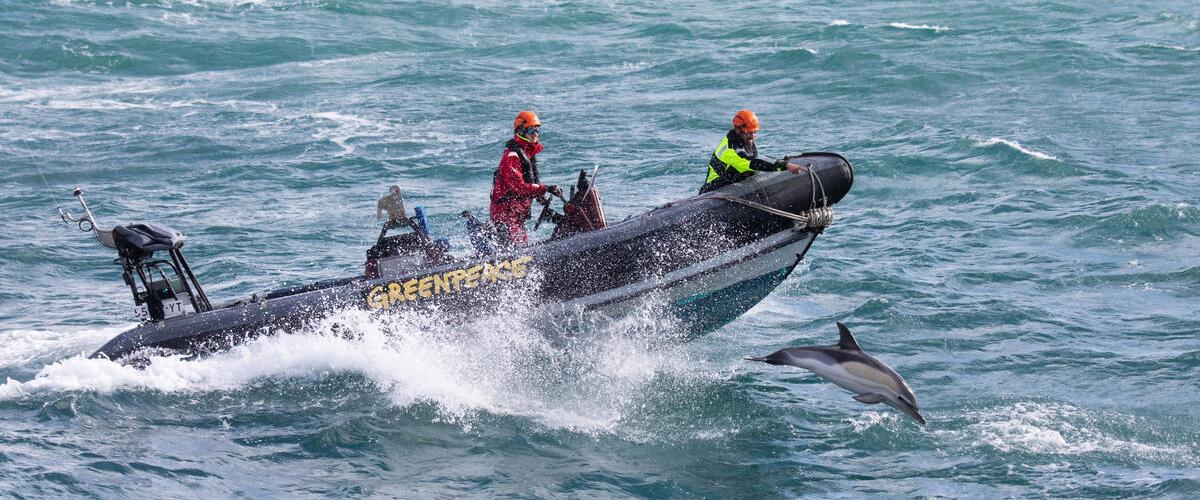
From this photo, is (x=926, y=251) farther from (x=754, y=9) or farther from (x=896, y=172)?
(x=754, y=9)

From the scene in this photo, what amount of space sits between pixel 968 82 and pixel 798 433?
18.0m

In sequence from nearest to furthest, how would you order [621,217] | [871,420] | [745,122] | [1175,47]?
1. [871,420]
2. [745,122]
3. [621,217]
4. [1175,47]

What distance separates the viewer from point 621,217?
18297 millimetres

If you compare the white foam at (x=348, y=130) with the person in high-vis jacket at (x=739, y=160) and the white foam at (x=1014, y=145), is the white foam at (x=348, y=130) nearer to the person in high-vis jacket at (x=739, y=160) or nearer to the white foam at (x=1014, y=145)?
the white foam at (x=1014, y=145)

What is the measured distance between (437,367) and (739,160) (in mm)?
3707

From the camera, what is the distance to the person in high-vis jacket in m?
12.9

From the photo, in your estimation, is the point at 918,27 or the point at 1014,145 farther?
the point at 918,27

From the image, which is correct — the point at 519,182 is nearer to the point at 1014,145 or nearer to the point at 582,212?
the point at 582,212

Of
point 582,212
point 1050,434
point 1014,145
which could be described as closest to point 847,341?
point 1050,434

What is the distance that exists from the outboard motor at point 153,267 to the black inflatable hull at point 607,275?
0.71 ft

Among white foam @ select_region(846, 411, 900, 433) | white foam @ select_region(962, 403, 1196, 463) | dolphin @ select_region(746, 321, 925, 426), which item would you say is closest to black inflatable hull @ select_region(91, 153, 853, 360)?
white foam @ select_region(846, 411, 900, 433)

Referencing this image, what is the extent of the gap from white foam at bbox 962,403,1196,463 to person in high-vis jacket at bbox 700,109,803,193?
3.13 meters

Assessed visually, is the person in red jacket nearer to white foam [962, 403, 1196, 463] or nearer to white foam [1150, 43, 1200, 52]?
white foam [962, 403, 1196, 463]

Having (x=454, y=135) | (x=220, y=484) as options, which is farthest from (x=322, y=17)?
(x=220, y=484)
